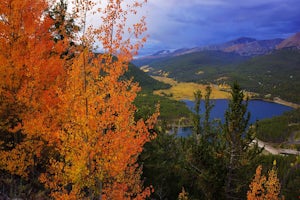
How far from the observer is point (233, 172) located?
86.6 ft

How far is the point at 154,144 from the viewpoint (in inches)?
1426

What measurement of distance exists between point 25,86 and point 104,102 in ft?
28.0

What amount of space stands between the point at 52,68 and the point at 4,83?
468cm

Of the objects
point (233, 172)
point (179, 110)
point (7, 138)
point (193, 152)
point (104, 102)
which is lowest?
point (179, 110)

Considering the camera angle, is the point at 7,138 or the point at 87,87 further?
the point at 7,138

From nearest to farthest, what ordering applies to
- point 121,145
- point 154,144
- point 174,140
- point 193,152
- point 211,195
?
point 121,145
point 211,195
point 193,152
point 154,144
point 174,140

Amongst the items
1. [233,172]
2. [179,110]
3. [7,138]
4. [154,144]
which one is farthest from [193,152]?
[179,110]

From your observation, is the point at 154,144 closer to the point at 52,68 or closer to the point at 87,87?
the point at 52,68

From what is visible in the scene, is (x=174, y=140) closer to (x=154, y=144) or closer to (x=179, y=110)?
(x=154, y=144)

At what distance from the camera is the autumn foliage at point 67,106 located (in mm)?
18516

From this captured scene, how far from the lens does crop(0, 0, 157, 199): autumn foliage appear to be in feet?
60.7

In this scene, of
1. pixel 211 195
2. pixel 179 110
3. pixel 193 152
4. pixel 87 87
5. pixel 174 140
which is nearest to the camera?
pixel 87 87

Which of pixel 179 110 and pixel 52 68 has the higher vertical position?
pixel 52 68

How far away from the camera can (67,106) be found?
1895cm
